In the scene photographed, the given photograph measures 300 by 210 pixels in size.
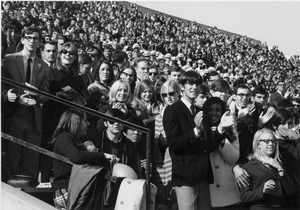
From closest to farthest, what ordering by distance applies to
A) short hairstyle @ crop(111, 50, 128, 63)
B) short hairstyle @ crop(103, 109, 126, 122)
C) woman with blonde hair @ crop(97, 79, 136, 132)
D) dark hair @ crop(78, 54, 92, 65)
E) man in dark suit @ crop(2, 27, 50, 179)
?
man in dark suit @ crop(2, 27, 50, 179) < short hairstyle @ crop(103, 109, 126, 122) < woman with blonde hair @ crop(97, 79, 136, 132) < dark hair @ crop(78, 54, 92, 65) < short hairstyle @ crop(111, 50, 128, 63)

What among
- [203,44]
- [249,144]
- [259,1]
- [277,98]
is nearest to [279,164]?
[249,144]

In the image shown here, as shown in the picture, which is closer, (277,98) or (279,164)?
(279,164)

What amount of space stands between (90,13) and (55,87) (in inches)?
343

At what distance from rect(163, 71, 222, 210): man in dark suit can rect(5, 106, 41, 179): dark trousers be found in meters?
1.12

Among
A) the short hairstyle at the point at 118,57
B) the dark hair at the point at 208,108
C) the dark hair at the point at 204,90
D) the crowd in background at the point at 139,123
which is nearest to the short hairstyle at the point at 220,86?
the crowd in background at the point at 139,123

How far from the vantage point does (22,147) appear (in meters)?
5.29

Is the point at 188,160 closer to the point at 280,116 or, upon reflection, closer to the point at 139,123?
the point at 139,123

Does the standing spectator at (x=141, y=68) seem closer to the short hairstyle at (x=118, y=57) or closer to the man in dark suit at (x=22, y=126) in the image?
the short hairstyle at (x=118, y=57)

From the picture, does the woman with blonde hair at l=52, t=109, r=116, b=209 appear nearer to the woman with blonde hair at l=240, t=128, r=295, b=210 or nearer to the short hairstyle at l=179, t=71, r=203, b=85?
the short hairstyle at l=179, t=71, r=203, b=85

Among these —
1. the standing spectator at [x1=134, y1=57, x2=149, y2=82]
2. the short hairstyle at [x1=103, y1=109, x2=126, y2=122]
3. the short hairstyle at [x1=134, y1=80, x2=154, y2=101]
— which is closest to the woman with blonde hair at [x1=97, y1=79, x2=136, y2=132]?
the short hairstyle at [x1=103, y1=109, x2=126, y2=122]

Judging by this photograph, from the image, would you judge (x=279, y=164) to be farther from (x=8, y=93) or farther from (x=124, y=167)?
(x=8, y=93)

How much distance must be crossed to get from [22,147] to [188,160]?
1400 mm

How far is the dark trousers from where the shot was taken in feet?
17.3

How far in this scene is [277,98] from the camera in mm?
7754
